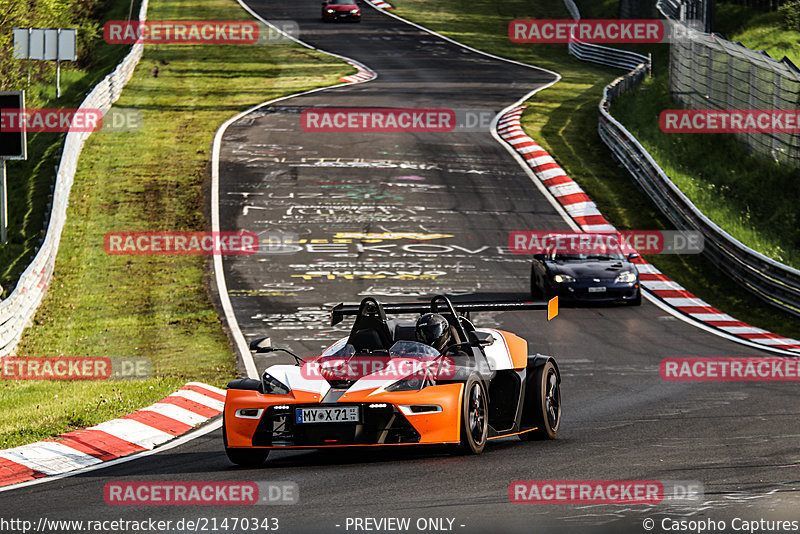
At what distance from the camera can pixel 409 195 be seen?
31.8 m

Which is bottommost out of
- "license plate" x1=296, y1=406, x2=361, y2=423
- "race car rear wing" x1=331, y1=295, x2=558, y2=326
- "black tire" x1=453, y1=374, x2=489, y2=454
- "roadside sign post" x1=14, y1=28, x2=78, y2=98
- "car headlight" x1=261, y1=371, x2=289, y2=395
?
"roadside sign post" x1=14, y1=28, x2=78, y2=98

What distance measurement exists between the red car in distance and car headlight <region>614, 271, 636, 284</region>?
139ft

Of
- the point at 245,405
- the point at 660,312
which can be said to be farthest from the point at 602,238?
the point at 245,405

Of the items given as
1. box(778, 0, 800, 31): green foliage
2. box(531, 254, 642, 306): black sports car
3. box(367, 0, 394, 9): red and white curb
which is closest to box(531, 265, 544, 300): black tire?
box(531, 254, 642, 306): black sports car

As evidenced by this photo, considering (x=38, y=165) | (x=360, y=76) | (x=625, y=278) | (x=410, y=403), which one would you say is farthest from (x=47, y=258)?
(x=360, y=76)

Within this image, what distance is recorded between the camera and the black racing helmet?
11.2 meters

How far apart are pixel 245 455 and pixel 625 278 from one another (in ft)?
45.5

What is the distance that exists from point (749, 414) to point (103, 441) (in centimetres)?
677

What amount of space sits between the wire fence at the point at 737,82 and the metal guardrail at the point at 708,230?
258 centimetres

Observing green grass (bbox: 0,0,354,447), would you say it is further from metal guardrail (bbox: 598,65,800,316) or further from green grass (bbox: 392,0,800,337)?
metal guardrail (bbox: 598,65,800,316)

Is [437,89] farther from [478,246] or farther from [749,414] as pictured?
[749,414]

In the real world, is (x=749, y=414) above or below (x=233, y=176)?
above

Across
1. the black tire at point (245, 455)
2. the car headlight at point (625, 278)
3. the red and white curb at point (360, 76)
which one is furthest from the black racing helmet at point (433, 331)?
the red and white curb at point (360, 76)

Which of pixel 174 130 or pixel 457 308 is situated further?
pixel 174 130
